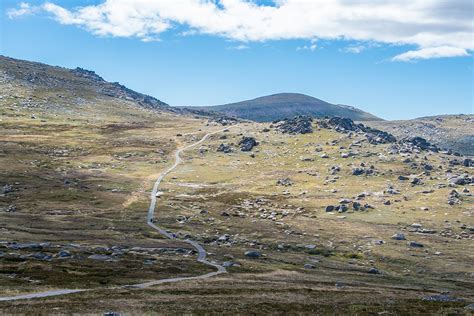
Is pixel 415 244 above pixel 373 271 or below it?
above

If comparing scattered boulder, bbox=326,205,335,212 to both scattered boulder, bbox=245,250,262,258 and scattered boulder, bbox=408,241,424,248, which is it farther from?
scattered boulder, bbox=245,250,262,258

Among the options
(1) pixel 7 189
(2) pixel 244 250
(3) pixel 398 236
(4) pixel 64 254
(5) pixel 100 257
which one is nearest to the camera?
(4) pixel 64 254

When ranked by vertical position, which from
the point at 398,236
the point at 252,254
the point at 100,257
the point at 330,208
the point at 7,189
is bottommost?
the point at 252,254

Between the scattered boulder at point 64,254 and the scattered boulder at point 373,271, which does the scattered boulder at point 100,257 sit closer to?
the scattered boulder at point 64,254

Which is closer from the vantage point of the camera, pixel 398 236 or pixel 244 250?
pixel 244 250

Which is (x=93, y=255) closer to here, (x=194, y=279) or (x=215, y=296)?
(x=194, y=279)

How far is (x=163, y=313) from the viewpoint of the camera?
54.7m

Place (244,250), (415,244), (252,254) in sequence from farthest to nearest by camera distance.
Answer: (415,244), (244,250), (252,254)

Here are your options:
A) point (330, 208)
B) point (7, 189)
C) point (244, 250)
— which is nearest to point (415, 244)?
point (330, 208)

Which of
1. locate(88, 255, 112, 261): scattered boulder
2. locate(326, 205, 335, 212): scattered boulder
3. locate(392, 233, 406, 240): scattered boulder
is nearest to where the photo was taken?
locate(88, 255, 112, 261): scattered boulder

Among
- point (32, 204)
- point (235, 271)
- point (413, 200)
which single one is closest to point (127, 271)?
point (235, 271)

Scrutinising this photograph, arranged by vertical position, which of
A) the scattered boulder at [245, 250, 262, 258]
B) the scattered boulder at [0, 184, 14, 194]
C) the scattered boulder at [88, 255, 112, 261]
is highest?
the scattered boulder at [0, 184, 14, 194]

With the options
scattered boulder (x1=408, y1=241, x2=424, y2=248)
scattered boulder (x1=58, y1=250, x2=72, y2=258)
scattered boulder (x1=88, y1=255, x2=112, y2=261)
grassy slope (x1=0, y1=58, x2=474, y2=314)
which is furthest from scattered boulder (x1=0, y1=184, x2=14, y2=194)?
scattered boulder (x1=408, y1=241, x2=424, y2=248)

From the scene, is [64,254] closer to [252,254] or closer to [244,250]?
[252,254]
